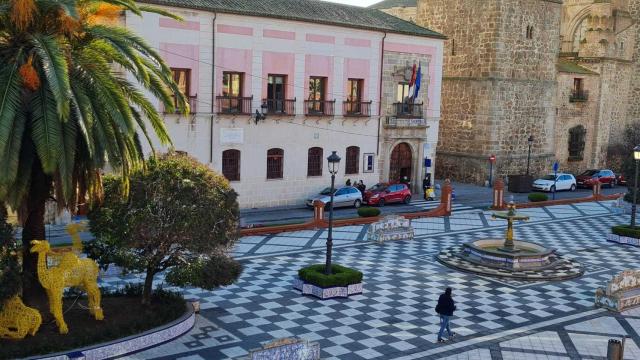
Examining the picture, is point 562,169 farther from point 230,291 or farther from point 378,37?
point 230,291

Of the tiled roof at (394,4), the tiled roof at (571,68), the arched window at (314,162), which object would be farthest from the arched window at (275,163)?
the tiled roof at (394,4)

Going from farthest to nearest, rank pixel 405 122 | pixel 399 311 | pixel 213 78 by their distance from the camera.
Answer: pixel 405 122
pixel 213 78
pixel 399 311

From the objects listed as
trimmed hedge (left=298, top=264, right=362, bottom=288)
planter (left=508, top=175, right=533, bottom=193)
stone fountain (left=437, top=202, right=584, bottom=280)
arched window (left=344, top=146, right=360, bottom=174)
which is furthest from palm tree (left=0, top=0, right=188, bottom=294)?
planter (left=508, top=175, right=533, bottom=193)

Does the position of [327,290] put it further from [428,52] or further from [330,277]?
[428,52]

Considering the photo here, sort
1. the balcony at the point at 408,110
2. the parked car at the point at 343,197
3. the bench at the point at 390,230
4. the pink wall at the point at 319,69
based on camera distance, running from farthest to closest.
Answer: the balcony at the point at 408,110
the pink wall at the point at 319,69
the parked car at the point at 343,197
the bench at the point at 390,230

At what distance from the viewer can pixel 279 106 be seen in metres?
34.8

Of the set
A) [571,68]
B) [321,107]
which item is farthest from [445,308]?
→ [571,68]

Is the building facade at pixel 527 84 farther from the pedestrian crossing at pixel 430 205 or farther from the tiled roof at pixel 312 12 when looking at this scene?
the pedestrian crossing at pixel 430 205

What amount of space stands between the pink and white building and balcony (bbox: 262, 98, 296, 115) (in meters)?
0.06

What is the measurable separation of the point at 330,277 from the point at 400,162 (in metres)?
22.4

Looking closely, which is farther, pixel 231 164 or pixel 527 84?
pixel 527 84

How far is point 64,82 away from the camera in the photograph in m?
12.2

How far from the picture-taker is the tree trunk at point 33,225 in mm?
14219

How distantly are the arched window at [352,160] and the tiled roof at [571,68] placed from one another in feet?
66.3
